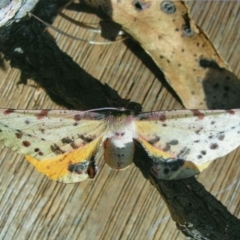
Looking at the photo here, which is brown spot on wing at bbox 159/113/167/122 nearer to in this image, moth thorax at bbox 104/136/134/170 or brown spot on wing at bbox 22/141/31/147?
moth thorax at bbox 104/136/134/170

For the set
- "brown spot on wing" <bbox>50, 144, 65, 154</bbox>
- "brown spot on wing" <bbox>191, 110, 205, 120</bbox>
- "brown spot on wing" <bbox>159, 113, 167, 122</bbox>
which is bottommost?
"brown spot on wing" <bbox>50, 144, 65, 154</bbox>

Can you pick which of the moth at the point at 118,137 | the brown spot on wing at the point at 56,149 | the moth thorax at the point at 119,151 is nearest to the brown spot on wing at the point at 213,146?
the moth at the point at 118,137

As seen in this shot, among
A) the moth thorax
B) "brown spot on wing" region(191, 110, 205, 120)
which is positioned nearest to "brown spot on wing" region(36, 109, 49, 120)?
the moth thorax

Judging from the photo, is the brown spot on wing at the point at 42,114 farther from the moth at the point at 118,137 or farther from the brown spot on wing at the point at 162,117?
the brown spot on wing at the point at 162,117

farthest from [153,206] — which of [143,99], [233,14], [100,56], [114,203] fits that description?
[233,14]

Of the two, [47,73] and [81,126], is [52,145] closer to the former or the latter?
[81,126]

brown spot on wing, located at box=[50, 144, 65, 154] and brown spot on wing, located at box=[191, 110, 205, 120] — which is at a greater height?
brown spot on wing, located at box=[191, 110, 205, 120]

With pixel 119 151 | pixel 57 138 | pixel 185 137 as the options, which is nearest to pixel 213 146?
pixel 185 137
